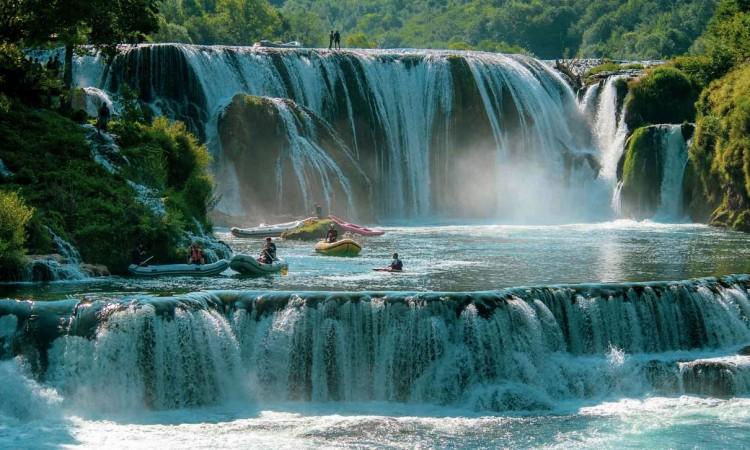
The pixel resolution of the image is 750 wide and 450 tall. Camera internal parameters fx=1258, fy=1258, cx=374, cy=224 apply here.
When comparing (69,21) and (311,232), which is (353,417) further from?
(311,232)

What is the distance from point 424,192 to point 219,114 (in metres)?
11.3

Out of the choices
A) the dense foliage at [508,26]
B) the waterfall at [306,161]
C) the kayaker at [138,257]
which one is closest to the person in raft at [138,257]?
the kayaker at [138,257]

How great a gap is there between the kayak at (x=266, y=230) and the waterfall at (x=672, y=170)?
18305 mm

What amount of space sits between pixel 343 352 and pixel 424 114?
109 ft

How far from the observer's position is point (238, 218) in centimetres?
5062

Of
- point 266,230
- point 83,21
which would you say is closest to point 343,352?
point 83,21

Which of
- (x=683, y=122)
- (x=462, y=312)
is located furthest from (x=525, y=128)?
(x=462, y=312)

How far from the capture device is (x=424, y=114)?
59375mm

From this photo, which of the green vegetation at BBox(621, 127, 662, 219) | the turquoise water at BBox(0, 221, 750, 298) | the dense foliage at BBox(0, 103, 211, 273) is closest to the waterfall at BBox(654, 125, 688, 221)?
the green vegetation at BBox(621, 127, 662, 219)

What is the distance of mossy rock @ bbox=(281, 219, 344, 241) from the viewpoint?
1844 inches

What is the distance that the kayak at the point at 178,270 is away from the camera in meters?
34.1

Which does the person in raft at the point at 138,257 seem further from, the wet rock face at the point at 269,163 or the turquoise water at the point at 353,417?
the wet rock face at the point at 269,163

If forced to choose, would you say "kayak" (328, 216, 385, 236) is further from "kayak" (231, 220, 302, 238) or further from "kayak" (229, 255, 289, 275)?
"kayak" (229, 255, 289, 275)

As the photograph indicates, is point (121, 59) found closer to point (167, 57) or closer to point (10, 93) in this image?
point (167, 57)
